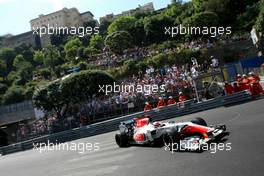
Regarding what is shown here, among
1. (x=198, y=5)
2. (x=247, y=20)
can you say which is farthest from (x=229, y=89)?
(x=198, y=5)

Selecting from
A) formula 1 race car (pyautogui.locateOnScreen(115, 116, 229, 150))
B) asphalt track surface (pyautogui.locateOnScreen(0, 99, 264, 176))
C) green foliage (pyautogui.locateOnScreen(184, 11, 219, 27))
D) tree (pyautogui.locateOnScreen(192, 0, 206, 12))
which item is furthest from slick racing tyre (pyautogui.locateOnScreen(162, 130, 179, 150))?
tree (pyautogui.locateOnScreen(192, 0, 206, 12))

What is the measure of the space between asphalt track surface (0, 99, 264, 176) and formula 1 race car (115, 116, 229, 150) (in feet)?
0.99

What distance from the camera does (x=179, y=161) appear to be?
9820 millimetres

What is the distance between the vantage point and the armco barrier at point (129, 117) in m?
20.4

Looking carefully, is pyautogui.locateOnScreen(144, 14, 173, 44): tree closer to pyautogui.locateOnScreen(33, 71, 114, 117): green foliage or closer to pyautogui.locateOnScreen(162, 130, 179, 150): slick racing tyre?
pyautogui.locateOnScreen(33, 71, 114, 117): green foliage

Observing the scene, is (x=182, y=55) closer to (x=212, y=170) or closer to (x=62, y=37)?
(x=212, y=170)

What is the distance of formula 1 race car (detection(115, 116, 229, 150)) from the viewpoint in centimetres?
1055

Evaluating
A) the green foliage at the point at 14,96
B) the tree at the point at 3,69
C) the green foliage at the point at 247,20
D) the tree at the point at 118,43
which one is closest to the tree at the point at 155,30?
the tree at the point at 118,43

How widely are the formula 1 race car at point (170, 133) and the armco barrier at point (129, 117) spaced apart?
24.8 feet

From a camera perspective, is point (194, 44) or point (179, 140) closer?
point (179, 140)

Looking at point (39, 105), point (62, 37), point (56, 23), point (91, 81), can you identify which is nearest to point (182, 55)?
point (91, 81)

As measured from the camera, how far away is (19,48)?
132 metres

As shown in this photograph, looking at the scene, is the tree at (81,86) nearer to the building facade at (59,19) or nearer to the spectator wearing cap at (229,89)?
the spectator wearing cap at (229,89)

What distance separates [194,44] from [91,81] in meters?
15.4
